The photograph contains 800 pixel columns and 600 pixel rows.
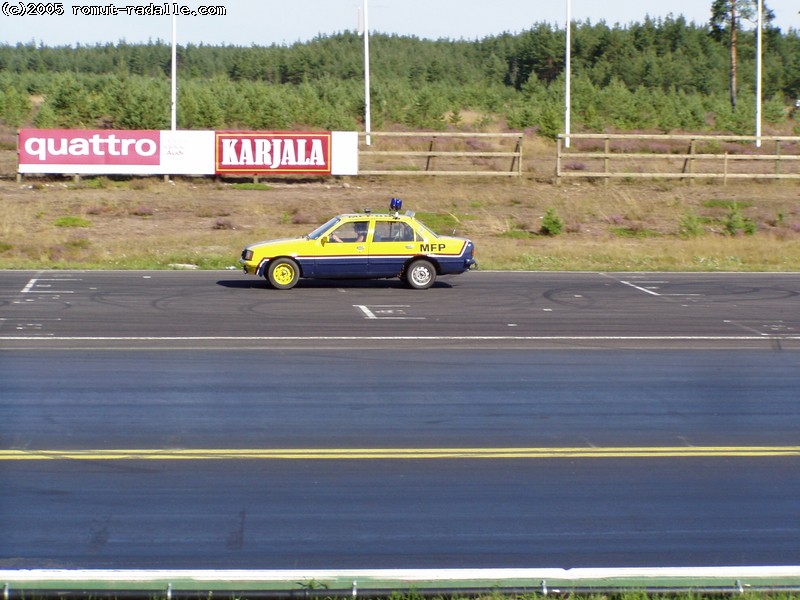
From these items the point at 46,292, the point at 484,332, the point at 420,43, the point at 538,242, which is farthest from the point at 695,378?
the point at 420,43

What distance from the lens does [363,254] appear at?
21.0 m

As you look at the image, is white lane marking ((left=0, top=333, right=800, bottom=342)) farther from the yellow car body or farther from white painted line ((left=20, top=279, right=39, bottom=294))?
white painted line ((left=20, top=279, right=39, bottom=294))

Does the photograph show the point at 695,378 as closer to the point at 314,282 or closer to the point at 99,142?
the point at 314,282

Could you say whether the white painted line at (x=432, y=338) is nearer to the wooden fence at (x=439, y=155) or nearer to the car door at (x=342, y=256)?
Result: the car door at (x=342, y=256)

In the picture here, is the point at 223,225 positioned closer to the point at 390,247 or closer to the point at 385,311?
the point at 390,247

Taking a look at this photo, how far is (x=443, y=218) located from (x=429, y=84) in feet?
152

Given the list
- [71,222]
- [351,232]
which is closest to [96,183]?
[71,222]

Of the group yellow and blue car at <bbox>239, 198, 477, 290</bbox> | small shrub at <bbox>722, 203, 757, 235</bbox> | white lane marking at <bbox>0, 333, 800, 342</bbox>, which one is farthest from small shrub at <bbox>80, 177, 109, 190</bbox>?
white lane marking at <bbox>0, 333, 800, 342</bbox>

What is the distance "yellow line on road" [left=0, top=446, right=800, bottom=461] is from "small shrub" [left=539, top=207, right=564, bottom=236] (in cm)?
2297

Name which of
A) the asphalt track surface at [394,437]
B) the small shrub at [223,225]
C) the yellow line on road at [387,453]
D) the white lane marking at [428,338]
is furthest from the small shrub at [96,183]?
the yellow line on road at [387,453]

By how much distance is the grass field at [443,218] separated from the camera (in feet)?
91.9

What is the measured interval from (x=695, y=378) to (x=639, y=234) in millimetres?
20822

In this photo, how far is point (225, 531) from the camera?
730 cm

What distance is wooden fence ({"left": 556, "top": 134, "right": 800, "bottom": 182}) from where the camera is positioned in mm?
39688
